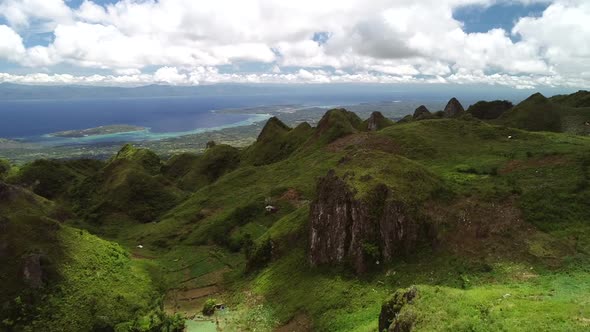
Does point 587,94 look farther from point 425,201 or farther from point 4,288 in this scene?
point 4,288

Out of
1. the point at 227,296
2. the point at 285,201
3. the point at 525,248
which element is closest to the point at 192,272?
the point at 227,296

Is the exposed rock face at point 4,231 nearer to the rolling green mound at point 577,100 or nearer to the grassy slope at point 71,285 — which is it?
the grassy slope at point 71,285

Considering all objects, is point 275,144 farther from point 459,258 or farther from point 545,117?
point 459,258

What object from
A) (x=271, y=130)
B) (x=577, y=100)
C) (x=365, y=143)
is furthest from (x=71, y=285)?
(x=577, y=100)

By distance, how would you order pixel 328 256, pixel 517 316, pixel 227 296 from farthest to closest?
pixel 227 296
pixel 328 256
pixel 517 316

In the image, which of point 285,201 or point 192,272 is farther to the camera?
point 285,201

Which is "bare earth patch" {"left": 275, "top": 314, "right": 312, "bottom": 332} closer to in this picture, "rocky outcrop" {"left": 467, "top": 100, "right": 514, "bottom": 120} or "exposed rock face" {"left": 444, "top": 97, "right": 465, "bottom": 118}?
"exposed rock face" {"left": 444, "top": 97, "right": 465, "bottom": 118}

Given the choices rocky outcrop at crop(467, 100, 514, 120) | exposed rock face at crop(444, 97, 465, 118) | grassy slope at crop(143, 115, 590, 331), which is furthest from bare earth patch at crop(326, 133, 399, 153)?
rocky outcrop at crop(467, 100, 514, 120)
